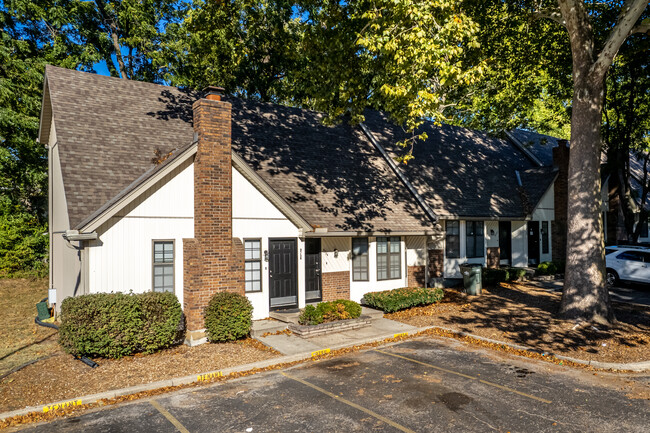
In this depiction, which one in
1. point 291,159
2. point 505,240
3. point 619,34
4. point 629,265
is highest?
point 619,34

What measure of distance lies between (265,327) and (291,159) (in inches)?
284

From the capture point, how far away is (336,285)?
51.4 ft

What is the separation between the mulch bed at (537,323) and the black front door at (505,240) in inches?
165

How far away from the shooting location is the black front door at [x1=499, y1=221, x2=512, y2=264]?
22250mm

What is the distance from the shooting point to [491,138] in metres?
27.8

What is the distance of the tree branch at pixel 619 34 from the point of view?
1202 cm

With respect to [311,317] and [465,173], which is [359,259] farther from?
[465,173]

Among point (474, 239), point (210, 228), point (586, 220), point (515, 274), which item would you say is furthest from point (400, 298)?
point (515, 274)

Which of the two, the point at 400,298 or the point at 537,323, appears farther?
the point at 400,298

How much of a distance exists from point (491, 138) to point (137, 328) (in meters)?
24.3

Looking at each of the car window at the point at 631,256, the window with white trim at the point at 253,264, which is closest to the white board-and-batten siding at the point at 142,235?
the window with white trim at the point at 253,264

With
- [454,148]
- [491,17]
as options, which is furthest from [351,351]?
[454,148]

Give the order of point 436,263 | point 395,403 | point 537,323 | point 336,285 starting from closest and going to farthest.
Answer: point 395,403
point 537,323
point 336,285
point 436,263

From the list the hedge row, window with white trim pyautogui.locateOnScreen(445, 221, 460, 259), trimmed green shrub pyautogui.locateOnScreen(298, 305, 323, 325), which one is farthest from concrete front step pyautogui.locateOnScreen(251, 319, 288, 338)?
the hedge row
